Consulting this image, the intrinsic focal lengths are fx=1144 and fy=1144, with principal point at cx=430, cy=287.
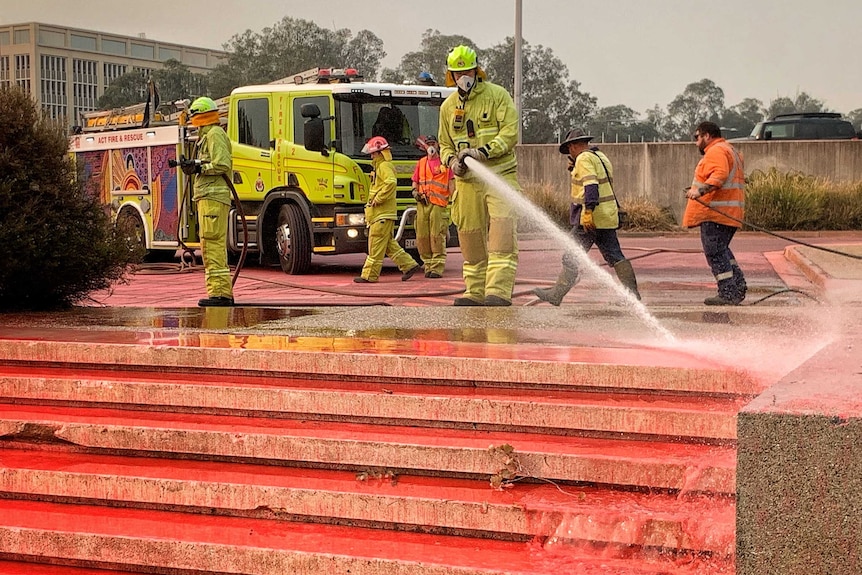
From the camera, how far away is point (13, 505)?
4.96 metres

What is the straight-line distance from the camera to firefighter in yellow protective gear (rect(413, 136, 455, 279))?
13797 millimetres

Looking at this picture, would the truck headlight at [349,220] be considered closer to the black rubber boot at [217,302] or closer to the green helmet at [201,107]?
the green helmet at [201,107]

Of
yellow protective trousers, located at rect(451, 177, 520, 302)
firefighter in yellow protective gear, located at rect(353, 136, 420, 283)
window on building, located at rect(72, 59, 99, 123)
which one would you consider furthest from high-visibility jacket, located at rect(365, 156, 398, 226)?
window on building, located at rect(72, 59, 99, 123)

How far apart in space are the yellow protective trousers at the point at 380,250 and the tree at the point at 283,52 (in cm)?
5514

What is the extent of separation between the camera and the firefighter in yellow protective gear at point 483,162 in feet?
27.9

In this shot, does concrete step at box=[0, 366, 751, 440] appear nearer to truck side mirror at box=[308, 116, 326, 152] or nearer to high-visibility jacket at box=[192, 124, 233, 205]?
high-visibility jacket at box=[192, 124, 233, 205]

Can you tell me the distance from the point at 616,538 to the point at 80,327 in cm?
412

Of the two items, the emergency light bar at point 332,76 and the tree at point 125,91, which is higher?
the tree at point 125,91

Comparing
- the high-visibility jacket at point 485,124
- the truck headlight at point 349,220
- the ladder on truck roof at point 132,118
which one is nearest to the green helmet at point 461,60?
the high-visibility jacket at point 485,124

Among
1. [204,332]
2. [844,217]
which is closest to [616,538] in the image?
[204,332]

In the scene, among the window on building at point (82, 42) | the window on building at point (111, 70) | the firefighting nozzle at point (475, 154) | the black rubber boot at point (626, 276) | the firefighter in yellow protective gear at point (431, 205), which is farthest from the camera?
the window on building at point (111, 70)

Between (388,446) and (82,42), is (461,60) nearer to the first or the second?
(388,446)

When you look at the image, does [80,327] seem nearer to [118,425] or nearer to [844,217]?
[118,425]

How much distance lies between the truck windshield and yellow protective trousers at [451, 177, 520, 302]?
6823 millimetres
